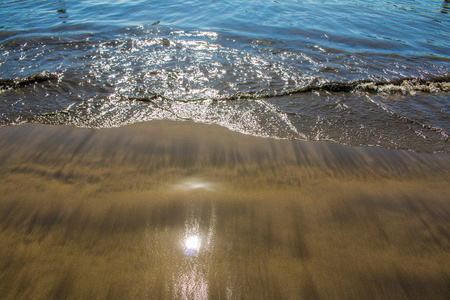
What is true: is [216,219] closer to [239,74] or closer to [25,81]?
[239,74]

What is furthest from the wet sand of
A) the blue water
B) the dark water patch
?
the dark water patch

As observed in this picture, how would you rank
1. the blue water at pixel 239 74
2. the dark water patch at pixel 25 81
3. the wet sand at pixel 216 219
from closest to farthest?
the wet sand at pixel 216 219 < the blue water at pixel 239 74 < the dark water patch at pixel 25 81

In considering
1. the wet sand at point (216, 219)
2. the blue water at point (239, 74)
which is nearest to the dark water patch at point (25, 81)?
the blue water at point (239, 74)

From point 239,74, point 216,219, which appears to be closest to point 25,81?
point 239,74

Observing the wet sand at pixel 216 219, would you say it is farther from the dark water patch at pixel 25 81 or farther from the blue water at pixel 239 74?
the dark water patch at pixel 25 81

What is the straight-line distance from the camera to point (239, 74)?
4191mm

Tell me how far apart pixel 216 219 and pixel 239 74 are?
298 centimetres

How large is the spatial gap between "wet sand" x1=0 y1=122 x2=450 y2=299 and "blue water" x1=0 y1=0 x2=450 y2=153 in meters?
0.46

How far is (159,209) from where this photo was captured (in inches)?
78.2

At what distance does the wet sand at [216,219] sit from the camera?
1.58 metres

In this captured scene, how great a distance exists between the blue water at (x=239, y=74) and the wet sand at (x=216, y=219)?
46 centimetres

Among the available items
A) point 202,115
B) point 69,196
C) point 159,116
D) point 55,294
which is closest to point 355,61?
point 202,115

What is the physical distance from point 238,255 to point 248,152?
1.18 meters

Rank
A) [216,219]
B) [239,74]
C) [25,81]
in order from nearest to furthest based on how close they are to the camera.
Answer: [216,219]
[25,81]
[239,74]
